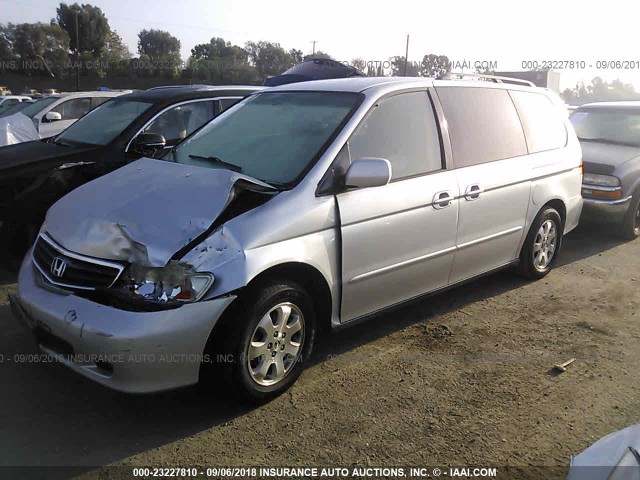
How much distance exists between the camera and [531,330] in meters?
4.47

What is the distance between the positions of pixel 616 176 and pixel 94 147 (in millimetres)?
6023

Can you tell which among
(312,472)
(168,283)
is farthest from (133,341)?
(312,472)

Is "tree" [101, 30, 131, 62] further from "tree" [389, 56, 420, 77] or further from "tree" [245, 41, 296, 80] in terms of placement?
"tree" [389, 56, 420, 77]

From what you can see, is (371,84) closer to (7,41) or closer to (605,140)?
(605,140)

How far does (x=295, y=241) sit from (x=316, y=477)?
125 centimetres

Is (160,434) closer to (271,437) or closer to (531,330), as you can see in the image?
(271,437)

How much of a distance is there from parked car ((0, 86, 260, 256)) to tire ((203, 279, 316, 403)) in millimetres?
2010

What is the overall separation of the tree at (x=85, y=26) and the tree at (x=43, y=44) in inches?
233

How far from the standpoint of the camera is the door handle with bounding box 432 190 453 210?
4.08 metres

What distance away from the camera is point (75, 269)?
3117 millimetres

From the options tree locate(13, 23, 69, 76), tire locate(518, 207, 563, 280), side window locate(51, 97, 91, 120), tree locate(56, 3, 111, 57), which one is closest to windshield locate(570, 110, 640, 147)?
tire locate(518, 207, 563, 280)

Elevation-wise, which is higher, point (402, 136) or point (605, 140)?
point (402, 136)

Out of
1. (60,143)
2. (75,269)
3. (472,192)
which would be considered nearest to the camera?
(75,269)

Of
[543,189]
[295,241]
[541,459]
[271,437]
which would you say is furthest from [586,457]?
[543,189]
